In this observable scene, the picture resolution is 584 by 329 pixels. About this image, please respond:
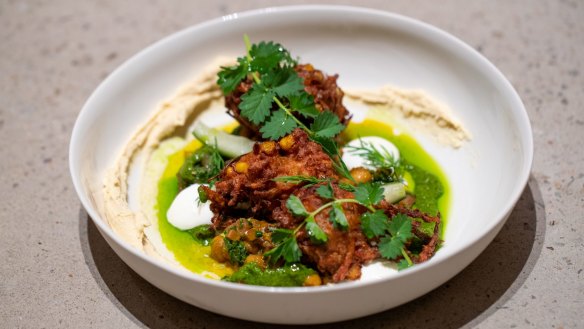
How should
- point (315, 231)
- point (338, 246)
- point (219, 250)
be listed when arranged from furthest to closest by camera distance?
point (219, 250), point (338, 246), point (315, 231)

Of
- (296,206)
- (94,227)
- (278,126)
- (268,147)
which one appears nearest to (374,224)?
(296,206)

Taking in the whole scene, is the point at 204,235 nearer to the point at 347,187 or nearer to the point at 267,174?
the point at 267,174

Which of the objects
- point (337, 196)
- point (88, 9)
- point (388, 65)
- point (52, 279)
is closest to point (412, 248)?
point (337, 196)

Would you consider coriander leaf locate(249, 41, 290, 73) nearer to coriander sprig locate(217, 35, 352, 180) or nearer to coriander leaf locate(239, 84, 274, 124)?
coriander sprig locate(217, 35, 352, 180)

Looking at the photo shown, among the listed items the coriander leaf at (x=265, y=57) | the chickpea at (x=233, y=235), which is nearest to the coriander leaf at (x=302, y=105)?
the coriander leaf at (x=265, y=57)

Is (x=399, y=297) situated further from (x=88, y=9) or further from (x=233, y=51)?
(x=88, y=9)

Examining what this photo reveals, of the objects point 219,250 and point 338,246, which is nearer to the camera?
point 338,246

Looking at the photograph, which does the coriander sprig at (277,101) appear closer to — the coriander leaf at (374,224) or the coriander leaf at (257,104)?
the coriander leaf at (257,104)

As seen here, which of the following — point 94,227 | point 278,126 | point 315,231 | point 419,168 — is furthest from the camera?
point 419,168
